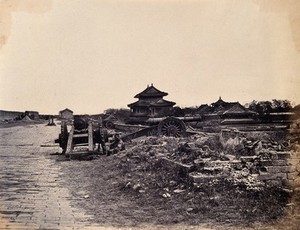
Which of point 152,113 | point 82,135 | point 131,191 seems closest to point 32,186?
point 82,135

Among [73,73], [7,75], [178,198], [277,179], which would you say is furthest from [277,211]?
[7,75]

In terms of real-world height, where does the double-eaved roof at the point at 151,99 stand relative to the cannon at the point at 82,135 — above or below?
above

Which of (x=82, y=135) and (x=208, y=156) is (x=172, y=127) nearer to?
(x=208, y=156)

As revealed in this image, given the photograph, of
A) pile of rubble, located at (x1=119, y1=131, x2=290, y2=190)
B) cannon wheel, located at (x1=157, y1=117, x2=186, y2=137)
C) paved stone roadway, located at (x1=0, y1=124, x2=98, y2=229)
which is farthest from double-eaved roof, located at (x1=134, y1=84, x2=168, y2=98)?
paved stone roadway, located at (x1=0, y1=124, x2=98, y2=229)

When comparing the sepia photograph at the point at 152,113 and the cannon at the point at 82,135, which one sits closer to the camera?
the sepia photograph at the point at 152,113

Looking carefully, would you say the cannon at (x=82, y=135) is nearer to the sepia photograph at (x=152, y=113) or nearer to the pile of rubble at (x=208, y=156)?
the sepia photograph at (x=152, y=113)

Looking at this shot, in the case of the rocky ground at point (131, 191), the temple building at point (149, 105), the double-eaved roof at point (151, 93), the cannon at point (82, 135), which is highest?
the double-eaved roof at point (151, 93)

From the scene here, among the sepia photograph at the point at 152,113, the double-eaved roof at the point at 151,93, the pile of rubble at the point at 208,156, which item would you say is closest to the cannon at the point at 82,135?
the sepia photograph at the point at 152,113

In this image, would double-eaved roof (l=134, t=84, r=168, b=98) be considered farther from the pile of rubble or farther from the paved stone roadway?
the paved stone roadway
